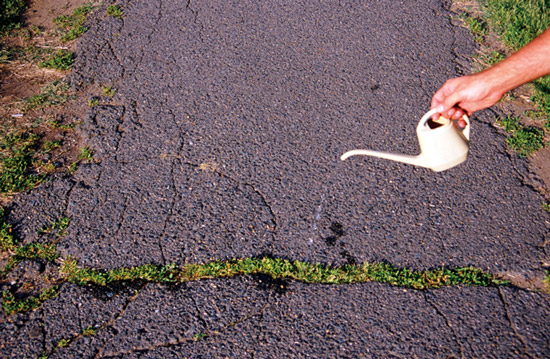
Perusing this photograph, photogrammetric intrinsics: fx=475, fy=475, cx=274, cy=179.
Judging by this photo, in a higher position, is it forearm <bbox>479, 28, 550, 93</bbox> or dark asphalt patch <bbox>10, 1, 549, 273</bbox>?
forearm <bbox>479, 28, 550, 93</bbox>

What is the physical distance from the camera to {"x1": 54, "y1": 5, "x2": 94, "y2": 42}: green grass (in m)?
4.37

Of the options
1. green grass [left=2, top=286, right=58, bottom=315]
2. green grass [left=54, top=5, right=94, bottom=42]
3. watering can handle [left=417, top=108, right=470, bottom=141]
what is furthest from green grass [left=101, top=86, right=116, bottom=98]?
watering can handle [left=417, top=108, right=470, bottom=141]

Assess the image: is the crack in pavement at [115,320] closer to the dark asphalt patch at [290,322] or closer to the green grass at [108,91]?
the dark asphalt patch at [290,322]

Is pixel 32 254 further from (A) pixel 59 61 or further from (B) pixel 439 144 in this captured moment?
(B) pixel 439 144

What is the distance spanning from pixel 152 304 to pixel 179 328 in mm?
214

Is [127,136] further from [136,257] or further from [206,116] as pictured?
[136,257]

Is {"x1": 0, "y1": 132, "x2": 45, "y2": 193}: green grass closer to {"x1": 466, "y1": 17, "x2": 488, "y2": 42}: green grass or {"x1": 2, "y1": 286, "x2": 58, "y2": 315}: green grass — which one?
{"x1": 2, "y1": 286, "x2": 58, "y2": 315}: green grass

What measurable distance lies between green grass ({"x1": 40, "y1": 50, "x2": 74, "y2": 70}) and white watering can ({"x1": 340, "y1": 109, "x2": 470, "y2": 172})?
288 centimetres

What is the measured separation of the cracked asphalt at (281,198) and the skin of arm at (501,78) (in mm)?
816

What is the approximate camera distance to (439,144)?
246 centimetres

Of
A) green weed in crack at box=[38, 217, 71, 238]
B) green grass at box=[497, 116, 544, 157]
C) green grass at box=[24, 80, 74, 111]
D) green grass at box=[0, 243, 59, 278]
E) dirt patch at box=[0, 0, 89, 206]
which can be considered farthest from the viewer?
green grass at box=[24, 80, 74, 111]

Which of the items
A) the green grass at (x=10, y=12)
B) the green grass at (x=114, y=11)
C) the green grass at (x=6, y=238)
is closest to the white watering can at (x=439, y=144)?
the green grass at (x=6, y=238)

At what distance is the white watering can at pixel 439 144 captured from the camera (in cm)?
243

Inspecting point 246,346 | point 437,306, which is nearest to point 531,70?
point 437,306
